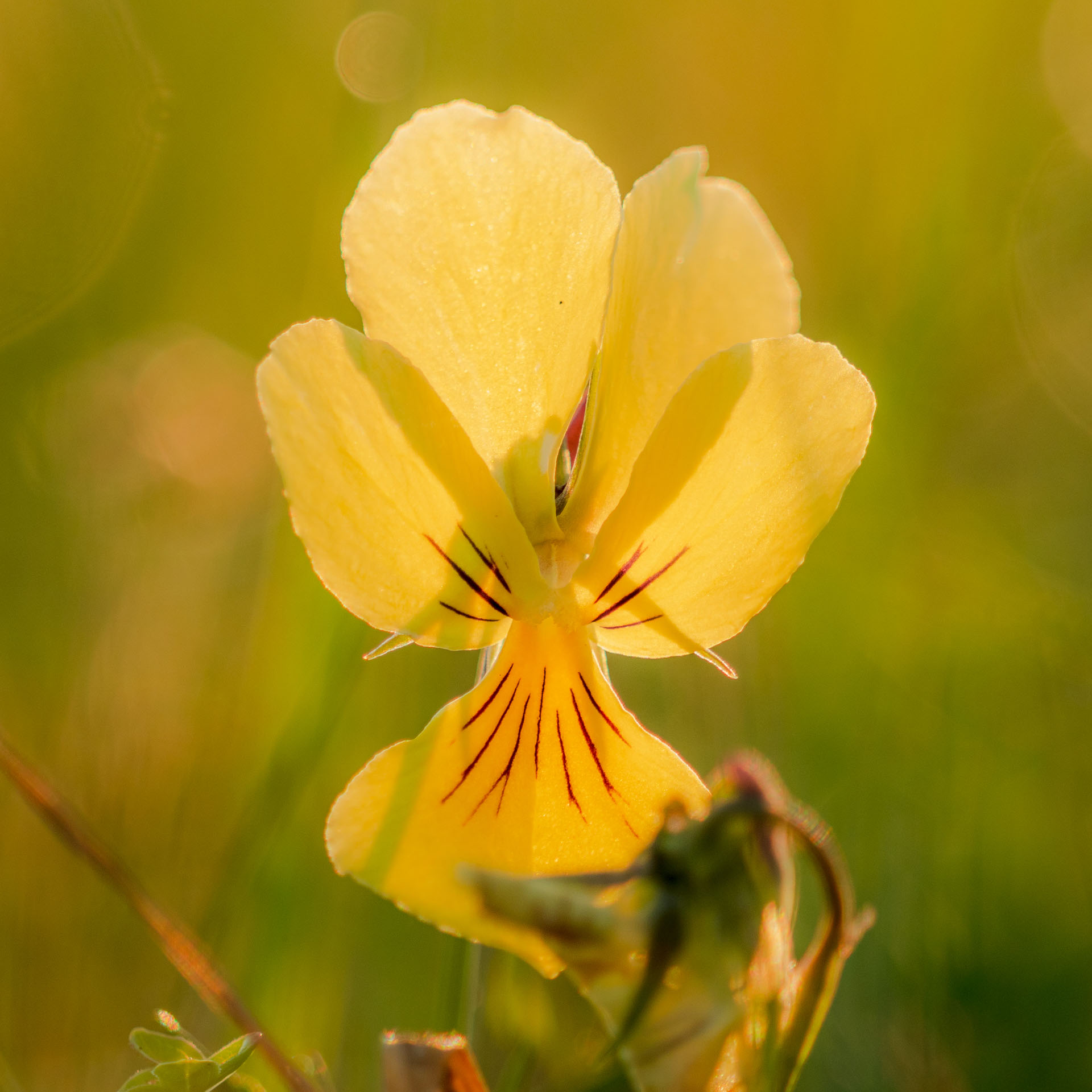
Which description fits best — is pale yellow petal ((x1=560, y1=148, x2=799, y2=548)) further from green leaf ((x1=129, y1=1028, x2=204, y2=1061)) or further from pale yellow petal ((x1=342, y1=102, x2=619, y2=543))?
green leaf ((x1=129, y1=1028, x2=204, y2=1061))

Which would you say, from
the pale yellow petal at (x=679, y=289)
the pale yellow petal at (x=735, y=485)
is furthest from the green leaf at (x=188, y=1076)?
the pale yellow petal at (x=679, y=289)

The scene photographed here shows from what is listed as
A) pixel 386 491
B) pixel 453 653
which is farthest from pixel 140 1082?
pixel 453 653

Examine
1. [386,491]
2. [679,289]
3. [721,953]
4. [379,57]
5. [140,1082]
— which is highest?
[379,57]

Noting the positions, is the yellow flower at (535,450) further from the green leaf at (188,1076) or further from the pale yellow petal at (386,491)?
the green leaf at (188,1076)

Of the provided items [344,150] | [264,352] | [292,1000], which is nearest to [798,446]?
[292,1000]

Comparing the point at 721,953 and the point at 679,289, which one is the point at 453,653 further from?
the point at 721,953

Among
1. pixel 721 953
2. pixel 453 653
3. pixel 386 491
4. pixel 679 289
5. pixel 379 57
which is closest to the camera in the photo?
pixel 721 953

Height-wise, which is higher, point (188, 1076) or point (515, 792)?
point (515, 792)

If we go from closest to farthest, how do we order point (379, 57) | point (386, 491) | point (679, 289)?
point (386, 491), point (679, 289), point (379, 57)
